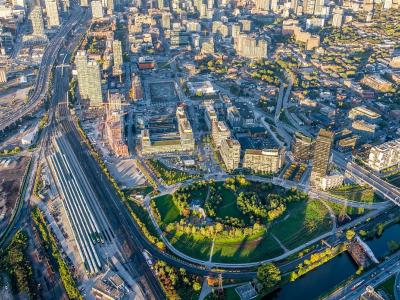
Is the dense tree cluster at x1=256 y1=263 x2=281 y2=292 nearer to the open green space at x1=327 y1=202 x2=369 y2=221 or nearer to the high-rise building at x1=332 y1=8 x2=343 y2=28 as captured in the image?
the open green space at x1=327 y1=202 x2=369 y2=221

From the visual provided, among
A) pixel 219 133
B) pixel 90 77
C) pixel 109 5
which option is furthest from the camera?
pixel 109 5

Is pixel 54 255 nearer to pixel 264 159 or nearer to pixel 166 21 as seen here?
pixel 264 159

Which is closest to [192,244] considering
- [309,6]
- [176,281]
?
[176,281]

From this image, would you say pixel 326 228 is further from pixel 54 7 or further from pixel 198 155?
pixel 54 7

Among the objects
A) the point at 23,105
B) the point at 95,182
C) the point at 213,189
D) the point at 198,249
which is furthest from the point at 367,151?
the point at 23,105

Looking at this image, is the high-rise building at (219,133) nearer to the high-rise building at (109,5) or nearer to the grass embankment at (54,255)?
the grass embankment at (54,255)

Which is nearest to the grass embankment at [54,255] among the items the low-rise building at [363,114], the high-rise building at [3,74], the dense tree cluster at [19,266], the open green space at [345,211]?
the dense tree cluster at [19,266]
